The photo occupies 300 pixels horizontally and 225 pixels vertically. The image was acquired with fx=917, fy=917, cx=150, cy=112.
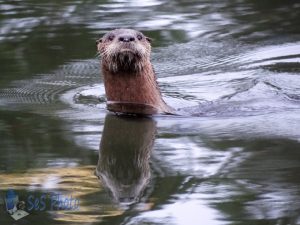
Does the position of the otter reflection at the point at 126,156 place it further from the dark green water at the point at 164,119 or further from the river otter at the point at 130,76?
the river otter at the point at 130,76

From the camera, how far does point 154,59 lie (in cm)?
844

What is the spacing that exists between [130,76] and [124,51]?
31 centimetres

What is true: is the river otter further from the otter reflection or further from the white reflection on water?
the white reflection on water

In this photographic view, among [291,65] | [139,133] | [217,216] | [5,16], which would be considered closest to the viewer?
[217,216]

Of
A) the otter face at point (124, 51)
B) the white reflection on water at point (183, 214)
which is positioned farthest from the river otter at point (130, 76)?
the white reflection on water at point (183, 214)

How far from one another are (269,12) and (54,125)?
4.98 metres

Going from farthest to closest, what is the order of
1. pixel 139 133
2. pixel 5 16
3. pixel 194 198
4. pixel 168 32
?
pixel 5 16
pixel 168 32
pixel 139 133
pixel 194 198

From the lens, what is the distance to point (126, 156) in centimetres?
504

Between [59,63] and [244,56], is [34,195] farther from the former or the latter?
[244,56]

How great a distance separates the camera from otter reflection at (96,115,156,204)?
4355 millimetres

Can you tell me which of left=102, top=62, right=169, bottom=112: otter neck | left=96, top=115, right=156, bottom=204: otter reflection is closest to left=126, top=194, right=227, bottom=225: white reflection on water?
left=96, top=115, right=156, bottom=204: otter reflection

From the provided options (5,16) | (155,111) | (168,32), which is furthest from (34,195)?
(5,16)

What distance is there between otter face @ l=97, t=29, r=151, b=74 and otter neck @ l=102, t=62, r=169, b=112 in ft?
0.15

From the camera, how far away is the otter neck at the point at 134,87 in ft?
20.7
